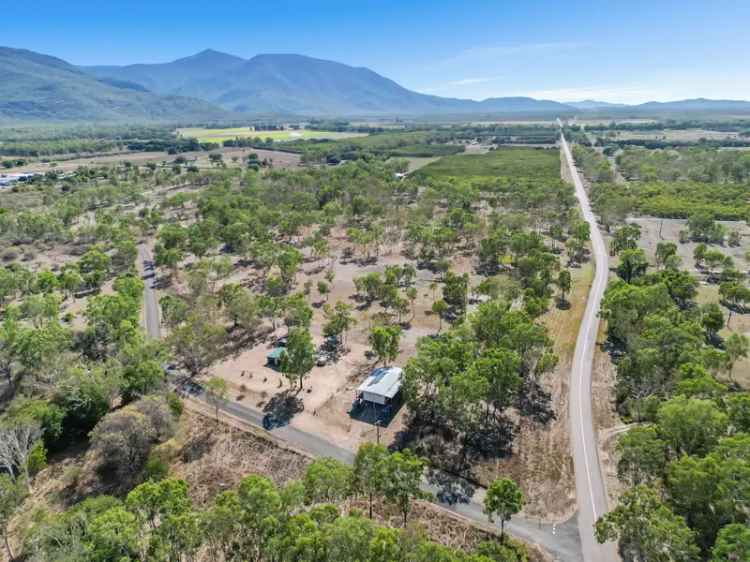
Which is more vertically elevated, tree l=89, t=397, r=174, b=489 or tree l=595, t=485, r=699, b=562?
tree l=595, t=485, r=699, b=562

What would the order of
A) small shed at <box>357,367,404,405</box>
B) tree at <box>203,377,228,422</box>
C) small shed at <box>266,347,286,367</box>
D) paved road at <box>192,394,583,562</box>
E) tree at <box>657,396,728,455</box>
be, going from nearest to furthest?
paved road at <box>192,394,583,562</box>, tree at <box>657,396,728,455</box>, tree at <box>203,377,228,422</box>, small shed at <box>357,367,404,405</box>, small shed at <box>266,347,286,367</box>

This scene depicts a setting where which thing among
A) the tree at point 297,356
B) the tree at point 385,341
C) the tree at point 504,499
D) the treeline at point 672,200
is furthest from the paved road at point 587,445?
the treeline at point 672,200

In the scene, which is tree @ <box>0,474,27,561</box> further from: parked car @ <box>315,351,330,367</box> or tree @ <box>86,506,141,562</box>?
parked car @ <box>315,351,330,367</box>

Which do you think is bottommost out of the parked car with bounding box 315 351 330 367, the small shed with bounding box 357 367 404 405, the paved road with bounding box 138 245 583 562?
the paved road with bounding box 138 245 583 562

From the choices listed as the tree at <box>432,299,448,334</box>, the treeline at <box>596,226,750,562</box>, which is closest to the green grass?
the tree at <box>432,299,448,334</box>

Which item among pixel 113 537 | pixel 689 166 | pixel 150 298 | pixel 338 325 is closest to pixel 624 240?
pixel 338 325

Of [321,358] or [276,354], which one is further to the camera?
[321,358]

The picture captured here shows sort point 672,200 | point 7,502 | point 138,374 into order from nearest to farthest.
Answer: point 7,502
point 138,374
point 672,200

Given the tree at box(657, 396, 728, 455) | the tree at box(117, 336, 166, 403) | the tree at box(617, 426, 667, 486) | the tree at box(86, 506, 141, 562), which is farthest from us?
the tree at box(117, 336, 166, 403)

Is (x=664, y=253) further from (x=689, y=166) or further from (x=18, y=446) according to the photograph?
(x=689, y=166)
